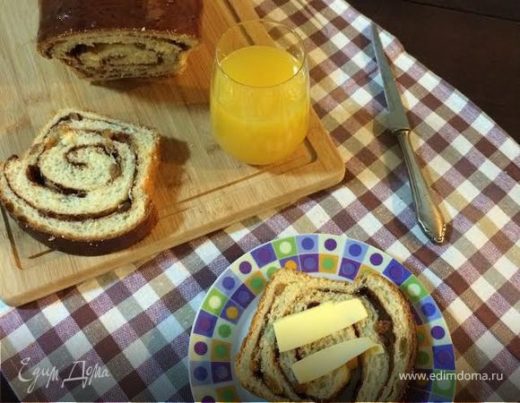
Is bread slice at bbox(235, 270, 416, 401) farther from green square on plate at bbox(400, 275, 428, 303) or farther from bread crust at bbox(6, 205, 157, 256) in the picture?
bread crust at bbox(6, 205, 157, 256)

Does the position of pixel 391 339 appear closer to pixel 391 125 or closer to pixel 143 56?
pixel 391 125

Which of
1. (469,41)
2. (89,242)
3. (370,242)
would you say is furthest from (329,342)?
(469,41)

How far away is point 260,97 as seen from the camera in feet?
4.56

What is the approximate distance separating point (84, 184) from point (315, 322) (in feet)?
2.14

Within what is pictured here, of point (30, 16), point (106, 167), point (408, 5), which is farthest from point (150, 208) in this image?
point (408, 5)

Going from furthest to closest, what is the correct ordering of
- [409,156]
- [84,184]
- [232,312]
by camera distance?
1. [409,156]
2. [84,184]
3. [232,312]

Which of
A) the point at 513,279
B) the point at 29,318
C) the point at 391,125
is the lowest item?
the point at 29,318

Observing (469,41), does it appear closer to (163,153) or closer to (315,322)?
(163,153)

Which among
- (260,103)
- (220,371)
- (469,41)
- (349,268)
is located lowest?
(220,371)

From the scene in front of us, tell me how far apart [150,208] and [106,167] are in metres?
0.17

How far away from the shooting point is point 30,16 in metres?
1.83

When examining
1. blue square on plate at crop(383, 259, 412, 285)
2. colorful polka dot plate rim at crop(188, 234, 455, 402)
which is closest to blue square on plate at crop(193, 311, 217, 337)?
colorful polka dot plate rim at crop(188, 234, 455, 402)

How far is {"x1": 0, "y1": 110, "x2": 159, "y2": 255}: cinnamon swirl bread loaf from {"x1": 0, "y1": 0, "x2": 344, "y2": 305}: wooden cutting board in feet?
0.18

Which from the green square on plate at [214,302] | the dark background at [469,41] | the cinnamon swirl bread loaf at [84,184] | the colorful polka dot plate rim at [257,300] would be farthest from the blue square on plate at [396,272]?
the dark background at [469,41]
